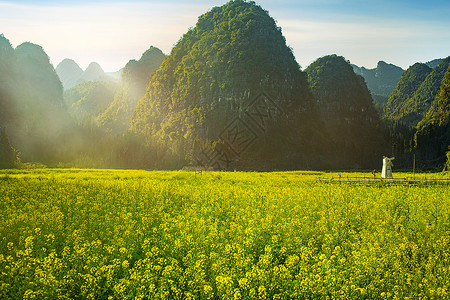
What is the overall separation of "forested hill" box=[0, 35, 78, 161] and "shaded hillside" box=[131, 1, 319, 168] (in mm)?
28248

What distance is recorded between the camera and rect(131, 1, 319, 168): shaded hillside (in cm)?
8156

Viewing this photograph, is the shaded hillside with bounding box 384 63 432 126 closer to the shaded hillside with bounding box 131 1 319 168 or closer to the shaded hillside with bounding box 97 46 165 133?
the shaded hillside with bounding box 131 1 319 168

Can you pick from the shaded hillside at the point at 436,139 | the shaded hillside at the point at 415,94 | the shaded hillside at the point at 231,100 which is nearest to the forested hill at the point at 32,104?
the shaded hillside at the point at 231,100

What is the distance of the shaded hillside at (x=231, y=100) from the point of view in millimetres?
81556

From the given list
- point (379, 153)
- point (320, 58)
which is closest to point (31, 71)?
point (320, 58)

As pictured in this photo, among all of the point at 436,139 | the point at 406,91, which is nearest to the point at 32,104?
the point at 436,139

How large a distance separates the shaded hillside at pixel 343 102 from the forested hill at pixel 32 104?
94.3 meters

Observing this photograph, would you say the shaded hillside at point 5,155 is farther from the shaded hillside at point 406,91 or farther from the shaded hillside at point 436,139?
the shaded hillside at point 406,91

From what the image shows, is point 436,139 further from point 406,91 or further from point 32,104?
point 32,104

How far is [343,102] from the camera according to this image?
12950cm

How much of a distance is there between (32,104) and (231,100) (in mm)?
83651

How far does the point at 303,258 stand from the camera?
7375mm

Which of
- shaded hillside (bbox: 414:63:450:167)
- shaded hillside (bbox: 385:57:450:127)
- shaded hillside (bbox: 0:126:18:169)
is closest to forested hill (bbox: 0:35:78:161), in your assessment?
shaded hillside (bbox: 0:126:18:169)

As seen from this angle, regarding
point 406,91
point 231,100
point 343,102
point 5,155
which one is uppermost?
point 406,91
